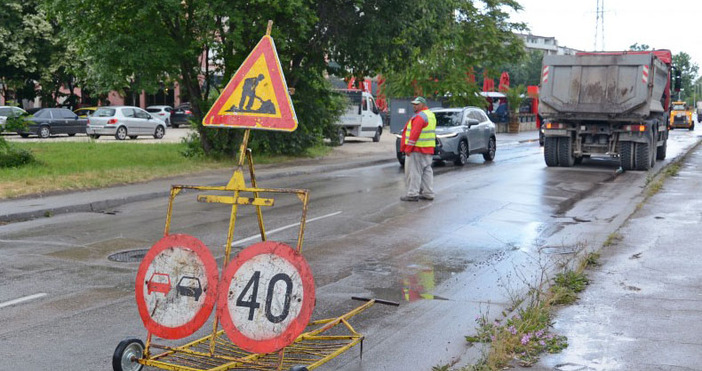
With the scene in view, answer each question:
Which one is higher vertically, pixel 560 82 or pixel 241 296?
pixel 560 82

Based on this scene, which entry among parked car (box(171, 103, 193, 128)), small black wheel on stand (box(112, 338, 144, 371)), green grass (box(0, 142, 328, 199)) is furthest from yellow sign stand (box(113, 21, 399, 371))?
parked car (box(171, 103, 193, 128))

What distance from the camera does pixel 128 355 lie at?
5109 millimetres

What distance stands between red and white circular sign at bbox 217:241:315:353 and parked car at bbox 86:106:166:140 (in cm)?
3274

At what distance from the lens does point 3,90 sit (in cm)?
4866

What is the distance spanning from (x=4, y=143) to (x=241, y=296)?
50.4ft

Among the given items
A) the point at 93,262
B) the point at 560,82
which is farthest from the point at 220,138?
the point at 93,262

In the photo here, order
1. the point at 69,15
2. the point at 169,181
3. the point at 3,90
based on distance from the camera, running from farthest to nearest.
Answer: the point at 3,90
the point at 69,15
the point at 169,181

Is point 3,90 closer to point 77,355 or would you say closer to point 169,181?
point 169,181

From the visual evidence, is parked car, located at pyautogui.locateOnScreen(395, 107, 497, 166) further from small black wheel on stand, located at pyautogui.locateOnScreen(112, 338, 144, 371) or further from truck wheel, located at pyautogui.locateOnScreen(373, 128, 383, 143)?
small black wheel on stand, located at pyautogui.locateOnScreen(112, 338, 144, 371)

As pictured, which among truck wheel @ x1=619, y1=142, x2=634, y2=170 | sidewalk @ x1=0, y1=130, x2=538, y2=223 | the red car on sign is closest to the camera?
the red car on sign

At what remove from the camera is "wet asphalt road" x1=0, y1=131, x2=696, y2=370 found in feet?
19.9

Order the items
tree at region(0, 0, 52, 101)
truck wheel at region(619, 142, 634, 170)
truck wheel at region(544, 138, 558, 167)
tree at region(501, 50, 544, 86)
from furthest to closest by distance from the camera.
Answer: tree at region(501, 50, 544, 86), tree at region(0, 0, 52, 101), truck wheel at region(544, 138, 558, 167), truck wheel at region(619, 142, 634, 170)

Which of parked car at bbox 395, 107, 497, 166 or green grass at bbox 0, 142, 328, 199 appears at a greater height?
parked car at bbox 395, 107, 497, 166

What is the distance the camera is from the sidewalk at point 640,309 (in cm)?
540
